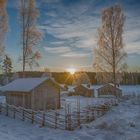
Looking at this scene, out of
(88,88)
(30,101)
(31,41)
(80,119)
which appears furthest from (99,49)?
(88,88)

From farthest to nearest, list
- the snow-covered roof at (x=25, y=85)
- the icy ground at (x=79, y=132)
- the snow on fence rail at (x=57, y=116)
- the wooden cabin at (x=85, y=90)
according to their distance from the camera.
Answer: the wooden cabin at (x=85, y=90) → the snow-covered roof at (x=25, y=85) → the snow on fence rail at (x=57, y=116) → the icy ground at (x=79, y=132)

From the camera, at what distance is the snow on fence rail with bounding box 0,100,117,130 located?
773 inches

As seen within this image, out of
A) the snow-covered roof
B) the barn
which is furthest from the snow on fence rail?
the snow-covered roof

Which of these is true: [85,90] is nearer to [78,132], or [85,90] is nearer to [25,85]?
[25,85]

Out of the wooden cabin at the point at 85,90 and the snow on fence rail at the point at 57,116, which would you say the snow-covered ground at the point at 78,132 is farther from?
the wooden cabin at the point at 85,90

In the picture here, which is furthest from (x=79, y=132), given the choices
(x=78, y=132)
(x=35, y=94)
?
(x=35, y=94)

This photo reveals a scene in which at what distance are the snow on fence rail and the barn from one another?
2.10 metres

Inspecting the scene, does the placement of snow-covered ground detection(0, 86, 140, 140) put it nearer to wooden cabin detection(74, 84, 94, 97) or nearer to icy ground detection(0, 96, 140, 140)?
icy ground detection(0, 96, 140, 140)

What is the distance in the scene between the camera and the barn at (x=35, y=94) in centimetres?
2731

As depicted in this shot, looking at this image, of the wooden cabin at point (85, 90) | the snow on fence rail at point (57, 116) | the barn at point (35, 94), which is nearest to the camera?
the snow on fence rail at point (57, 116)

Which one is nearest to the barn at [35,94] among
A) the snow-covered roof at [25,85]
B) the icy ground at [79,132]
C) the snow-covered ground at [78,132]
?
the snow-covered roof at [25,85]

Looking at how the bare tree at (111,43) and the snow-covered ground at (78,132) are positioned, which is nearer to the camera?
the snow-covered ground at (78,132)

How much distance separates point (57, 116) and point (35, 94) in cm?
721

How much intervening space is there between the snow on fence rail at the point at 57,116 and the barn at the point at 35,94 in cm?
210
